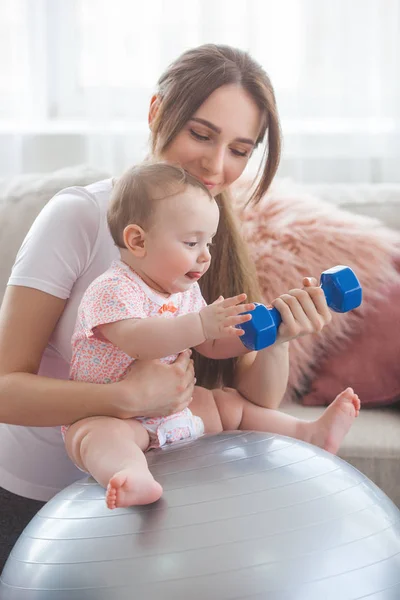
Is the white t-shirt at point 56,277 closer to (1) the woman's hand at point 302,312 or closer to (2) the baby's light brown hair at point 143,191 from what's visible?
(2) the baby's light brown hair at point 143,191

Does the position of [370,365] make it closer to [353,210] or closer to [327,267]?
[327,267]

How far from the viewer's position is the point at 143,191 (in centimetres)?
121

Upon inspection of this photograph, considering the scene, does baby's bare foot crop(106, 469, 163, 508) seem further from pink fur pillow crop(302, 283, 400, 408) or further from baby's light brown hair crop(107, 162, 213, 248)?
pink fur pillow crop(302, 283, 400, 408)

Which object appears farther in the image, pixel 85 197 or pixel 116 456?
pixel 85 197

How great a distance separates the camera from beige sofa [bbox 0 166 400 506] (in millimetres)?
1688

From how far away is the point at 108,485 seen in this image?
1.04 metres

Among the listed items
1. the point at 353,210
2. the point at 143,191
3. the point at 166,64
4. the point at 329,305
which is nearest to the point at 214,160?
the point at 143,191

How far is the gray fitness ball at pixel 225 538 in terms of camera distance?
3.15ft

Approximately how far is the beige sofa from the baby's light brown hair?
709 millimetres

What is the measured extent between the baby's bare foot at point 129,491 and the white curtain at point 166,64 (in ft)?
5.53

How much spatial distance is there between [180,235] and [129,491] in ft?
1.18

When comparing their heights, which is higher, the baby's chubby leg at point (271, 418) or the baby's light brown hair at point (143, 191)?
the baby's light brown hair at point (143, 191)

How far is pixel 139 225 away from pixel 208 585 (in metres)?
0.50

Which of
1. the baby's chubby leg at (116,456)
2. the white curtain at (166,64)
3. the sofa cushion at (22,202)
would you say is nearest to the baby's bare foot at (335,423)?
the baby's chubby leg at (116,456)
